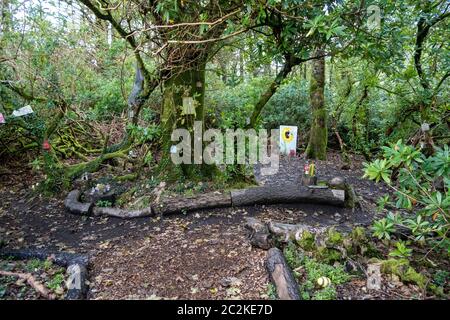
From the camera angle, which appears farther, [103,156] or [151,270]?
[103,156]

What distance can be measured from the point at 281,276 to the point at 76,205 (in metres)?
3.14

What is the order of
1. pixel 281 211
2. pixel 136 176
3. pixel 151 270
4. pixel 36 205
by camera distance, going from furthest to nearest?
pixel 136 176 → pixel 36 205 → pixel 281 211 → pixel 151 270

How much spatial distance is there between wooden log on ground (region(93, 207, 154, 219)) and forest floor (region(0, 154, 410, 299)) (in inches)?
3.0

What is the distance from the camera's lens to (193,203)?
4004mm

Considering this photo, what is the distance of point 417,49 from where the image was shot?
452 cm

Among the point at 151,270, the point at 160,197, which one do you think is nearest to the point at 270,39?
the point at 160,197

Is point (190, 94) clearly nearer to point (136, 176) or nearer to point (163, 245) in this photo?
point (136, 176)

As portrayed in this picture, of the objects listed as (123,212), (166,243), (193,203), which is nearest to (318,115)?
(193,203)

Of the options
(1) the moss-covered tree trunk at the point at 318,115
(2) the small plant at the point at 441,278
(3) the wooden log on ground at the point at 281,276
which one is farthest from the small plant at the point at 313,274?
(1) the moss-covered tree trunk at the point at 318,115

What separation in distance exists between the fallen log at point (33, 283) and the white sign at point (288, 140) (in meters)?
6.16

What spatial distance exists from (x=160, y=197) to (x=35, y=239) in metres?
1.58

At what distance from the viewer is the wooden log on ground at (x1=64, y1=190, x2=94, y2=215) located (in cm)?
408

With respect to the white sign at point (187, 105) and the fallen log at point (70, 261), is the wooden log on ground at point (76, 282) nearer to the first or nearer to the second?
the fallen log at point (70, 261)

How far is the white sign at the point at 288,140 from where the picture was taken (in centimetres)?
751
